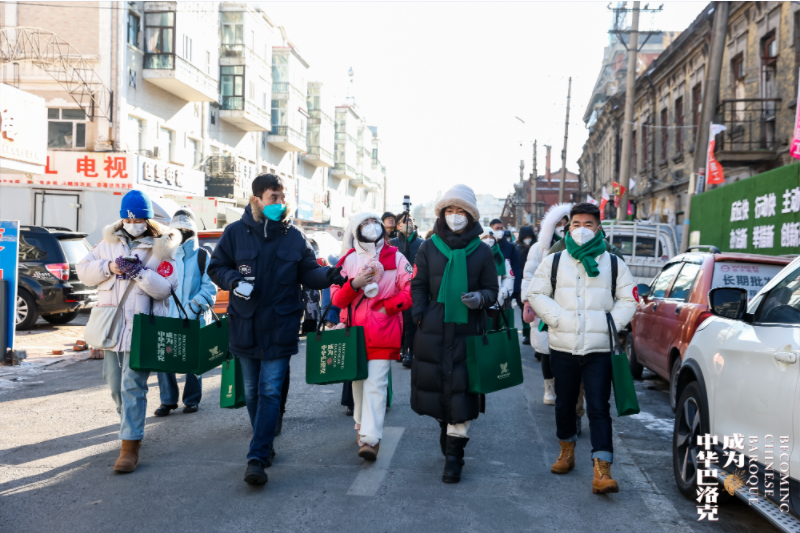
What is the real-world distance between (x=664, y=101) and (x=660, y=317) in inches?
1016

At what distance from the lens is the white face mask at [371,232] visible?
5.73 m

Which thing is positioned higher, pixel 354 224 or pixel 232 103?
pixel 232 103

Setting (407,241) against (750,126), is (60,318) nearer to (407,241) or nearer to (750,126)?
(407,241)

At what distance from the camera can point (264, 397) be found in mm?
5031

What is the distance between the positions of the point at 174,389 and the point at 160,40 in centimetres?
2436

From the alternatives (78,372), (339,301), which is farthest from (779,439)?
(78,372)

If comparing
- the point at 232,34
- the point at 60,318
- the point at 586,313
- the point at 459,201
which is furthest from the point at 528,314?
the point at 232,34

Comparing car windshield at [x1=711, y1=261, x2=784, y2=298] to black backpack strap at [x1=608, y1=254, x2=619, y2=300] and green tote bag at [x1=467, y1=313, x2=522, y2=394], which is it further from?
green tote bag at [x1=467, y1=313, x2=522, y2=394]

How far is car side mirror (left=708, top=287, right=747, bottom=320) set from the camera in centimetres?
430

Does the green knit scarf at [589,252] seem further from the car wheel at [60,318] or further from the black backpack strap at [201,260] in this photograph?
the car wheel at [60,318]

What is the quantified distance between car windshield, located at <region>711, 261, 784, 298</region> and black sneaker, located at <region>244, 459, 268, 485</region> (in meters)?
4.89

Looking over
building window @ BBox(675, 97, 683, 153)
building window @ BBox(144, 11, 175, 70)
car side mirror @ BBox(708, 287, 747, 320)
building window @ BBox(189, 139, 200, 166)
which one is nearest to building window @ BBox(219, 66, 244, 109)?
building window @ BBox(189, 139, 200, 166)

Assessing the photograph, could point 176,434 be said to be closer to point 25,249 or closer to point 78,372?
point 78,372

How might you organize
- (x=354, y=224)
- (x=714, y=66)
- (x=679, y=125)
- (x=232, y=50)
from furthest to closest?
(x=232, y=50) < (x=679, y=125) < (x=714, y=66) < (x=354, y=224)
